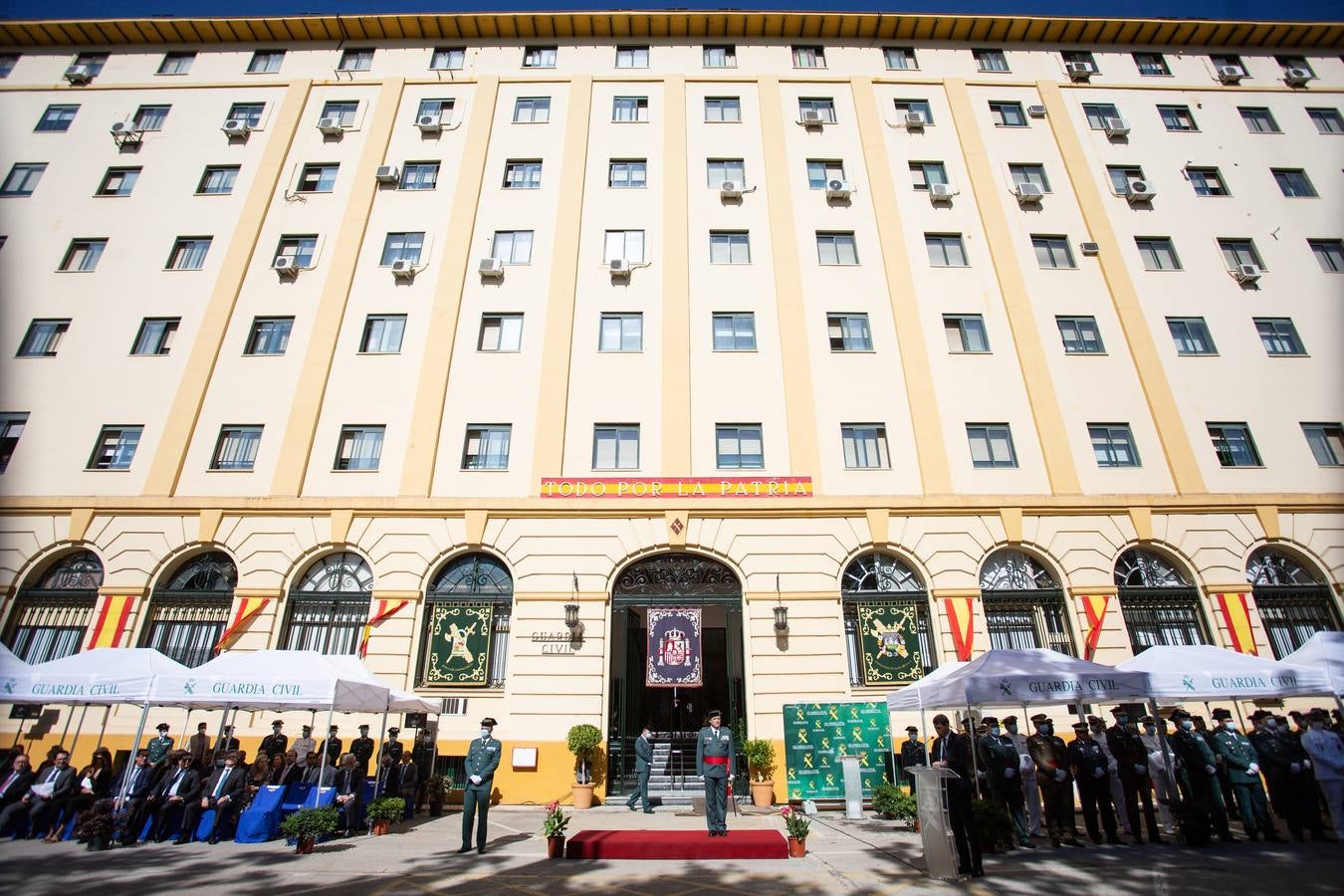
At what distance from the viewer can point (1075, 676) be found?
10727 mm

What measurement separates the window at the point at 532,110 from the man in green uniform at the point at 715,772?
21.5m

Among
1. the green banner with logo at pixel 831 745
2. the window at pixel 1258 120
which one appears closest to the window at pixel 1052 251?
the window at pixel 1258 120

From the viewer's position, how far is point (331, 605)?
1753cm

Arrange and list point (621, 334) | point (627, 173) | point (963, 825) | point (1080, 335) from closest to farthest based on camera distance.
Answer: point (963, 825)
point (621, 334)
point (1080, 335)
point (627, 173)

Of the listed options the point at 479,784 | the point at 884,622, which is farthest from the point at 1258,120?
the point at 479,784

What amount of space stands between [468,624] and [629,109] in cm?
1911

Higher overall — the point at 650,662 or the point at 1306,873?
the point at 650,662

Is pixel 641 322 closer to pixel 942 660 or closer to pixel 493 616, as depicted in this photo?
pixel 493 616

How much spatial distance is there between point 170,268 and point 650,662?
20.2m

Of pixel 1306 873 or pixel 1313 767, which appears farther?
pixel 1313 767

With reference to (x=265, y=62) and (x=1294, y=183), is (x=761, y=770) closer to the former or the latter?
(x=1294, y=183)

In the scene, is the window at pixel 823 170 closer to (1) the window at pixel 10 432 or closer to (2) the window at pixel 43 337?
(2) the window at pixel 43 337

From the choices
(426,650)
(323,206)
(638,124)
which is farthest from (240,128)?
(426,650)

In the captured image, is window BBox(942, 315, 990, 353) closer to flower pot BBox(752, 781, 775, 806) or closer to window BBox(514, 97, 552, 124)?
flower pot BBox(752, 781, 775, 806)
